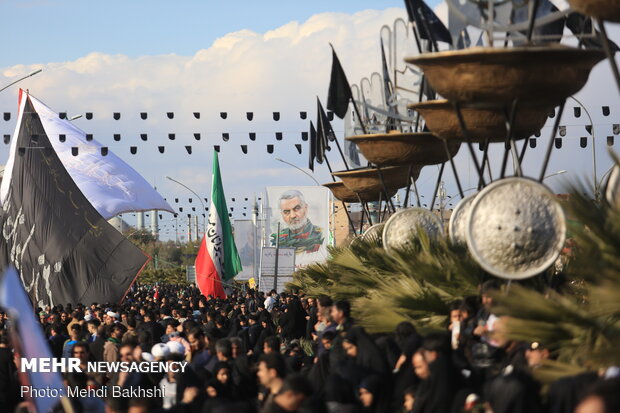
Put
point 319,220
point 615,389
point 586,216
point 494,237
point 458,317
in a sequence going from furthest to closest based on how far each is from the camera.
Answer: point 319,220
point 494,237
point 458,317
point 586,216
point 615,389

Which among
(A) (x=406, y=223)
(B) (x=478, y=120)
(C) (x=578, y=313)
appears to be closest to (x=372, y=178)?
(A) (x=406, y=223)

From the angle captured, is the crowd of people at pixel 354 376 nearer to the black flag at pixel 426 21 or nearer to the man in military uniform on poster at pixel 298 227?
the black flag at pixel 426 21

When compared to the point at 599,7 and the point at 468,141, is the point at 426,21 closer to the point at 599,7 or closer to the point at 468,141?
the point at 468,141

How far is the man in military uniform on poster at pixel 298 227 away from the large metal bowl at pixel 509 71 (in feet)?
149

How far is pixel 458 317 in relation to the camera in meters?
11.1

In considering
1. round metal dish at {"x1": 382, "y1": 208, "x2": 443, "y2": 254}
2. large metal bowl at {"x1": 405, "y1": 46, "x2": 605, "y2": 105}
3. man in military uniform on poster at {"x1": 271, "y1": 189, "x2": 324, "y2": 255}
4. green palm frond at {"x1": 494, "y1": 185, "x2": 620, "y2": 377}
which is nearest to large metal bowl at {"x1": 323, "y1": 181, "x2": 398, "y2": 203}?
round metal dish at {"x1": 382, "y1": 208, "x2": 443, "y2": 254}

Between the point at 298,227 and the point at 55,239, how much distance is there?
2853 cm

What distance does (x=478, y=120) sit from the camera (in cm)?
1490

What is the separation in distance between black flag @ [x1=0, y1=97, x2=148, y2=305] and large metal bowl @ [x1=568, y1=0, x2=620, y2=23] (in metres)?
22.4

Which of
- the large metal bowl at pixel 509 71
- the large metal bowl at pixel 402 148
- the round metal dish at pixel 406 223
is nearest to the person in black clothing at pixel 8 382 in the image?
the large metal bowl at pixel 509 71

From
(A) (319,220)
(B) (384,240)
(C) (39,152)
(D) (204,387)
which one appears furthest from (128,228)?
(D) (204,387)

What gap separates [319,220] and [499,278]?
155 feet

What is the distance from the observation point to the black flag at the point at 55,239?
30.8m

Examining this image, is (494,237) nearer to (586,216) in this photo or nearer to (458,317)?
(458,317)
